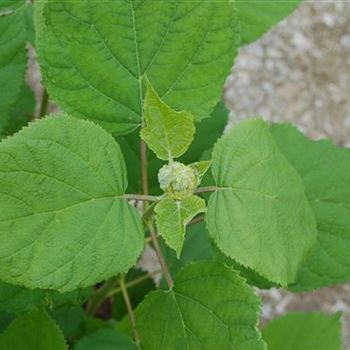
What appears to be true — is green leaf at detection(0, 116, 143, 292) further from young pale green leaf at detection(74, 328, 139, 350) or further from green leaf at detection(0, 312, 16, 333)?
green leaf at detection(0, 312, 16, 333)

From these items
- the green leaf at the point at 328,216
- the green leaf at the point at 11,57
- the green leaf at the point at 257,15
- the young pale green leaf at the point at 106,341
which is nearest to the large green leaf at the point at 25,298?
the young pale green leaf at the point at 106,341

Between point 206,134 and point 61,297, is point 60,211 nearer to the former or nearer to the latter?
point 61,297

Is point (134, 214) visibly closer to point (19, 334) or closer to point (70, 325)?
point (19, 334)

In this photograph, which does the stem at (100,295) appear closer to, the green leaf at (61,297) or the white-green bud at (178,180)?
the green leaf at (61,297)

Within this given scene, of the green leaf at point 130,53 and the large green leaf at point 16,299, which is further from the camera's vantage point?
the large green leaf at point 16,299

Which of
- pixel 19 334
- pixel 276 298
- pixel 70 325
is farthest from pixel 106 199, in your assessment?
pixel 276 298

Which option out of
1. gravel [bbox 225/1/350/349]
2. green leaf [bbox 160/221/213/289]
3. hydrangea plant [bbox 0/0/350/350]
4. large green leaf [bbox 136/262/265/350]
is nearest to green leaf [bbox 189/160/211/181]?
hydrangea plant [bbox 0/0/350/350]
